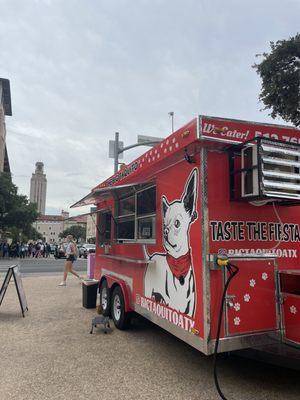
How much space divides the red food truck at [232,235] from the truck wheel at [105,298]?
2.48m

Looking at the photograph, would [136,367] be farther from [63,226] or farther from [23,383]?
[63,226]

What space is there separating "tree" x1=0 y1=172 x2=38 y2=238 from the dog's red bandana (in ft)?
105

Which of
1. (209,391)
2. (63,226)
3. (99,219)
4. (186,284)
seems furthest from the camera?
(63,226)

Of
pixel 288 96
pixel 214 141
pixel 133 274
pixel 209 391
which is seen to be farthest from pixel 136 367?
pixel 288 96

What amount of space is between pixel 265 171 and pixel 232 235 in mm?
755

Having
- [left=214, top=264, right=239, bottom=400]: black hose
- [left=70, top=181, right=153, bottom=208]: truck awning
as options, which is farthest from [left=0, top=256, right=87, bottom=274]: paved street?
[left=214, top=264, right=239, bottom=400]: black hose

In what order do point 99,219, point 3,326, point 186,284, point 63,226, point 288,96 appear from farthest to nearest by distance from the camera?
point 63,226
point 288,96
point 99,219
point 3,326
point 186,284

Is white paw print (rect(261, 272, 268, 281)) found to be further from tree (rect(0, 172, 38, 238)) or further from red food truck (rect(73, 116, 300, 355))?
tree (rect(0, 172, 38, 238))

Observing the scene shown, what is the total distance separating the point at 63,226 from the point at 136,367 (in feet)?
440

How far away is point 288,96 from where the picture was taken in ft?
40.9

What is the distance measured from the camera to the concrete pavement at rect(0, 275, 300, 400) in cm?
382

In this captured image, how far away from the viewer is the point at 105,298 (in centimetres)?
719

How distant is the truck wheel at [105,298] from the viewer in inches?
273

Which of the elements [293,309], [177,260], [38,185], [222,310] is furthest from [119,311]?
[38,185]
